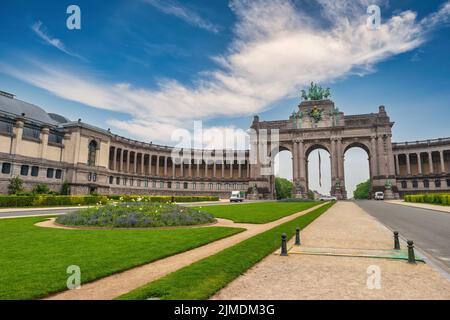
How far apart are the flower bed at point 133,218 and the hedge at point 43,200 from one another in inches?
603

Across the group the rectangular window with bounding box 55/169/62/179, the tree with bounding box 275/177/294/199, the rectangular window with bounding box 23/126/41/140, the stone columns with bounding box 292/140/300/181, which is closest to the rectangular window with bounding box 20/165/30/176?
the rectangular window with bounding box 55/169/62/179

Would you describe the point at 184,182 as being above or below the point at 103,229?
above

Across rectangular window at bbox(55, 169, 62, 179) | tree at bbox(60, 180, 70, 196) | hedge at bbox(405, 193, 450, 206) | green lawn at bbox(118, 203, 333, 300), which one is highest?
rectangular window at bbox(55, 169, 62, 179)

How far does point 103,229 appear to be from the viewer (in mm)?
17031

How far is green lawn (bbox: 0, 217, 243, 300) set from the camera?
687 cm

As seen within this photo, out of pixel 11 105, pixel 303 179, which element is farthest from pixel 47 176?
pixel 303 179

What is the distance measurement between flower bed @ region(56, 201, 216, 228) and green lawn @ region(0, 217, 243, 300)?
10.8ft

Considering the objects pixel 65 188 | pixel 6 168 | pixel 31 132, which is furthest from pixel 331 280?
pixel 31 132

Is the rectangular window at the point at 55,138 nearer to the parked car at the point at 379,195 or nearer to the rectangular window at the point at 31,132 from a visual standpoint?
the rectangular window at the point at 31,132

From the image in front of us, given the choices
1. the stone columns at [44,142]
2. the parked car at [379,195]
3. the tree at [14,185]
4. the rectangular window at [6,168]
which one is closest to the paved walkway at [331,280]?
the tree at [14,185]

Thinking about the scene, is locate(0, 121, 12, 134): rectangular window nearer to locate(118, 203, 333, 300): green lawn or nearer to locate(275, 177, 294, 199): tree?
locate(118, 203, 333, 300): green lawn

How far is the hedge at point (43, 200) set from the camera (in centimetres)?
3677

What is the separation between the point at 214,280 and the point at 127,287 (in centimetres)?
215

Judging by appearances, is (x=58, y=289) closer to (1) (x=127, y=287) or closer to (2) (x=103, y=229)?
(1) (x=127, y=287)
